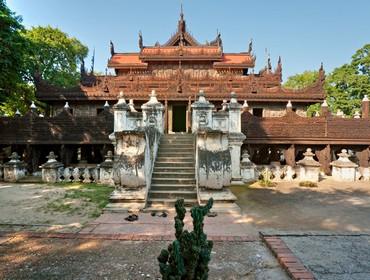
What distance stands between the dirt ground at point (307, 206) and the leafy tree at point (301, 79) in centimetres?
3801

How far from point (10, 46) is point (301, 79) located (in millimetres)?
43675

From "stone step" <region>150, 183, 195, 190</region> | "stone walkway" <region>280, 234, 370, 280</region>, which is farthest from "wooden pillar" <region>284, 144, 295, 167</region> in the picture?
"stone walkway" <region>280, 234, 370, 280</region>

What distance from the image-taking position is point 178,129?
21.2 m

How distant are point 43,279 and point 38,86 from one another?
18474mm

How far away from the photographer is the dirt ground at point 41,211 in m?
5.23

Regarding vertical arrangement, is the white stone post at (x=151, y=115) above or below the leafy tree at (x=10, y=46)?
below

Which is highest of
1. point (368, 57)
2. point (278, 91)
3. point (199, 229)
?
point (368, 57)

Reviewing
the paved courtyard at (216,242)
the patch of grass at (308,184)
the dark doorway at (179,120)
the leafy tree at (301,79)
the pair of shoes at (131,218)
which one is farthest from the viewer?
the leafy tree at (301,79)

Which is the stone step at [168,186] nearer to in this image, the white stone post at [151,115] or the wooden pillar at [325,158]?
the white stone post at [151,115]

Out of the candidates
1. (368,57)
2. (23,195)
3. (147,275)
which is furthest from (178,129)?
(368,57)

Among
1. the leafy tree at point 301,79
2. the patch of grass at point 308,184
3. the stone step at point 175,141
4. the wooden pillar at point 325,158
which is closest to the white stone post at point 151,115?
the stone step at point 175,141

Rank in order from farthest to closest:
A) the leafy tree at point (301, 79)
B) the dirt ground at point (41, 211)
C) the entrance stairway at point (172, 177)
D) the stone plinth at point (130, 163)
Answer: the leafy tree at point (301, 79)
the entrance stairway at point (172, 177)
the stone plinth at point (130, 163)
the dirt ground at point (41, 211)

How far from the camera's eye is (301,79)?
4519 centimetres

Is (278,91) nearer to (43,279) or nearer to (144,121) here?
(144,121)
